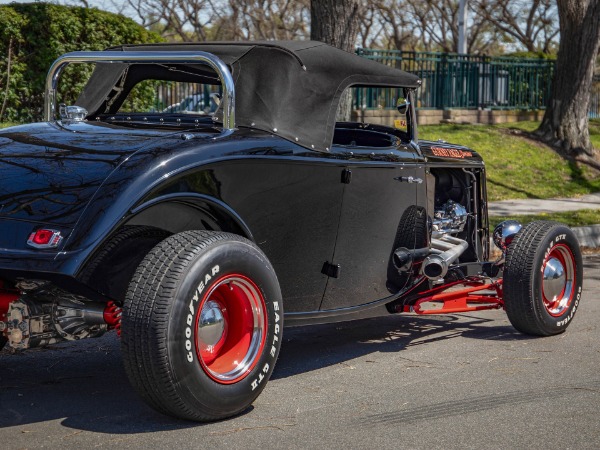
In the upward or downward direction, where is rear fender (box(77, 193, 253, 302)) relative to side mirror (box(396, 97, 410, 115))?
downward

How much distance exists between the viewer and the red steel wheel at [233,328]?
4.48 m

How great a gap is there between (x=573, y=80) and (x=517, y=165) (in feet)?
7.75

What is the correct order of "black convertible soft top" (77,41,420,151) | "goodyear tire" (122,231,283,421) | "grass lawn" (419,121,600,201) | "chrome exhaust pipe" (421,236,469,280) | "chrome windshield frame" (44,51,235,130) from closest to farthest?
1. "goodyear tire" (122,231,283,421)
2. "chrome windshield frame" (44,51,235,130)
3. "black convertible soft top" (77,41,420,151)
4. "chrome exhaust pipe" (421,236,469,280)
5. "grass lawn" (419,121,600,201)

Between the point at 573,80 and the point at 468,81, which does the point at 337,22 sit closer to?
the point at 573,80

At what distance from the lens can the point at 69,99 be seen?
13859 mm

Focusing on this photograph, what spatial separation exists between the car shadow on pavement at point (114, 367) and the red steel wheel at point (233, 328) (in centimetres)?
27

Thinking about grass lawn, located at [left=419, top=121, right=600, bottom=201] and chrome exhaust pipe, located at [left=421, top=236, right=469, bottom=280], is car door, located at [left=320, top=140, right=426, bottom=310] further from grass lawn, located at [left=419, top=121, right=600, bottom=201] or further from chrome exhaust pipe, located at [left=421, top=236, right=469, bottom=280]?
grass lawn, located at [left=419, top=121, right=600, bottom=201]

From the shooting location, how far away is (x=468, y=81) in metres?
23.5

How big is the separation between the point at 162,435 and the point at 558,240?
11.0ft

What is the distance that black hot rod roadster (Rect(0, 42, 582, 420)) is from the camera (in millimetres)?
4199

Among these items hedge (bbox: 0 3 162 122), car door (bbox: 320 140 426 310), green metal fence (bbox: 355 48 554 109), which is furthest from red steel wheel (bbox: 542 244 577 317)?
green metal fence (bbox: 355 48 554 109)

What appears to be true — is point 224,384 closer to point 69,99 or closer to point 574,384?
point 574,384

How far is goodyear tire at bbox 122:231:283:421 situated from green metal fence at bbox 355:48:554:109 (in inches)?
609

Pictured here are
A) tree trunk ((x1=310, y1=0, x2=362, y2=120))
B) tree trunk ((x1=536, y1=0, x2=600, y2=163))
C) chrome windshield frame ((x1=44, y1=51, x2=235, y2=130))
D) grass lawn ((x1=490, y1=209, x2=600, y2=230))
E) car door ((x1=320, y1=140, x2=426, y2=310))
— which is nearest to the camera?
chrome windshield frame ((x1=44, y1=51, x2=235, y2=130))
